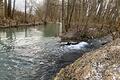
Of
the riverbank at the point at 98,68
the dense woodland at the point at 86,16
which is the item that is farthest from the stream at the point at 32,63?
the dense woodland at the point at 86,16

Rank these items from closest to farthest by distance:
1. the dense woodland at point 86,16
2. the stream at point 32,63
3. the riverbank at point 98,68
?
1. the riverbank at point 98,68
2. the stream at point 32,63
3. the dense woodland at point 86,16

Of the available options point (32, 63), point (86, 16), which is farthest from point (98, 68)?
point (86, 16)

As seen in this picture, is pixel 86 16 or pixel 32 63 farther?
pixel 86 16

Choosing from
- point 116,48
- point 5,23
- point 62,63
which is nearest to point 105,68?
point 116,48

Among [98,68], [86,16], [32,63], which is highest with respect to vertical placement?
[86,16]

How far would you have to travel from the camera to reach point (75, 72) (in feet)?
22.5

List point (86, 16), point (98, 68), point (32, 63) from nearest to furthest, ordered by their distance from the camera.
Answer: point (98, 68) < point (32, 63) < point (86, 16)

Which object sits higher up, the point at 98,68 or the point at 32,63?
the point at 98,68

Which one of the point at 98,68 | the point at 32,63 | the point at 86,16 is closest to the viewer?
the point at 98,68

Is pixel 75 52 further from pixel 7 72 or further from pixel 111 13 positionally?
pixel 111 13

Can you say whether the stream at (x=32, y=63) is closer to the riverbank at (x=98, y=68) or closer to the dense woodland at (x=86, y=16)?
the riverbank at (x=98, y=68)

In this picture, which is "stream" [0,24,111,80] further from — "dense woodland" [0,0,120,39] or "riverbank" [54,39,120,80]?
"dense woodland" [0,0,120,39]

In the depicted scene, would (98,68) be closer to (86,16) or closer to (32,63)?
(32,63)

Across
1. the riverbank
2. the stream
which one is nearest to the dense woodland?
the stream
